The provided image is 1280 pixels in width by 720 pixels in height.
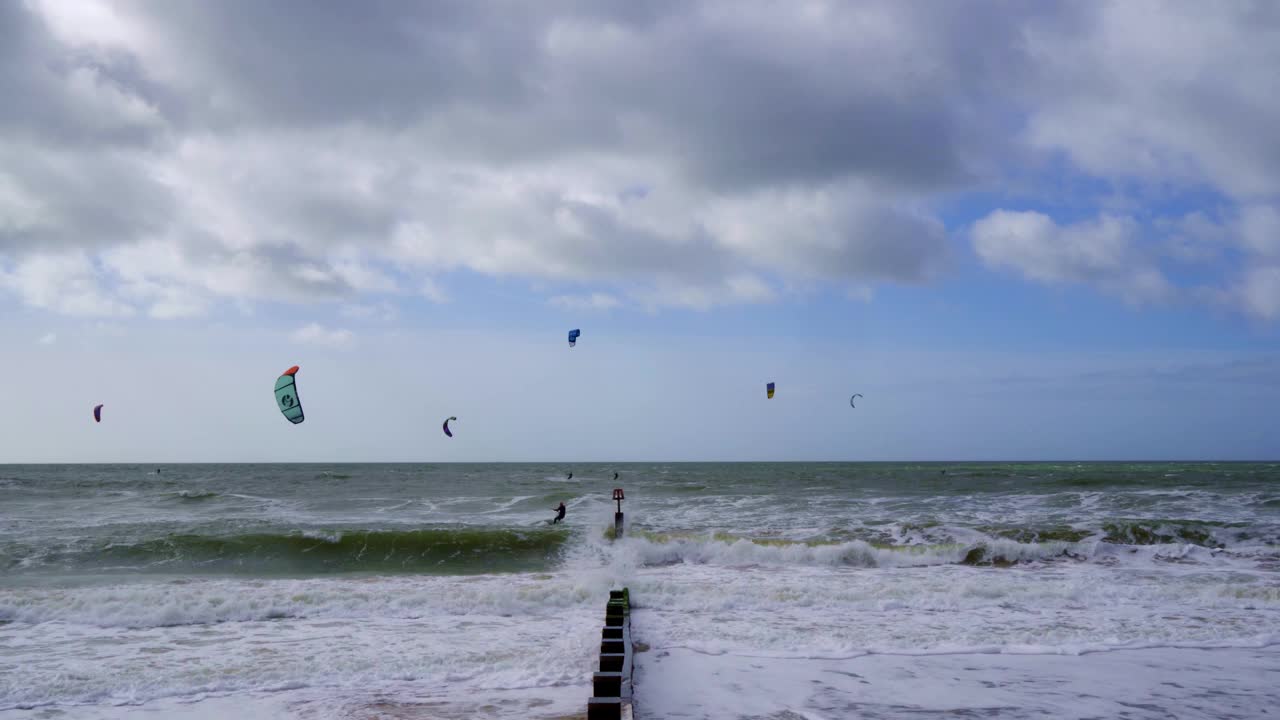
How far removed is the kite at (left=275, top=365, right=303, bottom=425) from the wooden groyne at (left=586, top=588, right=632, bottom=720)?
9.44 meters

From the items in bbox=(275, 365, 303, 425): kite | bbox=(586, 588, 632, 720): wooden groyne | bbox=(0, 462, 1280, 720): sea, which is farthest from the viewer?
bbox=(275, 365, 303, 425): kite

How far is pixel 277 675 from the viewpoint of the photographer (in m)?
8.27

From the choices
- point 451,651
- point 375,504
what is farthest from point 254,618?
point 375,504

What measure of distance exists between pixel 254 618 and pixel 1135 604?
1370cm

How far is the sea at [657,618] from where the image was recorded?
7445 mm

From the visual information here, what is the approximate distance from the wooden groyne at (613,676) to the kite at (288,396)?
31.0 ft

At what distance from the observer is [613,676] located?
598 cm

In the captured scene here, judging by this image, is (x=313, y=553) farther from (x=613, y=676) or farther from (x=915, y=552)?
(x=613, y=676)

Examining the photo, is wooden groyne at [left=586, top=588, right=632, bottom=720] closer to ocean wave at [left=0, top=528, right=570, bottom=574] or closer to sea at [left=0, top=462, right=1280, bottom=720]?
sea at [left=0, top=462, right=1280, bottom=720]

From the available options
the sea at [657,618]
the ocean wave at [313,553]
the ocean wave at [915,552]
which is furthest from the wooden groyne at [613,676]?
the ocean wave at [313,553]

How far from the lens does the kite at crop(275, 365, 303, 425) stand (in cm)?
1608

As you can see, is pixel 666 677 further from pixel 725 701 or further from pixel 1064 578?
pixel 1064 578

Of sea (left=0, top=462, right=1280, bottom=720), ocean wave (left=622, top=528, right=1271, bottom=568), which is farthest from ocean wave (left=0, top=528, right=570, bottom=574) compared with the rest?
ocean wave (left=622, top=528, right=1271, bottom=568)

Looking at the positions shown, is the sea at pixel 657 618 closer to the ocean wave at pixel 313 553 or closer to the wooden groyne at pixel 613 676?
the ocean wave at pixel 313 553
